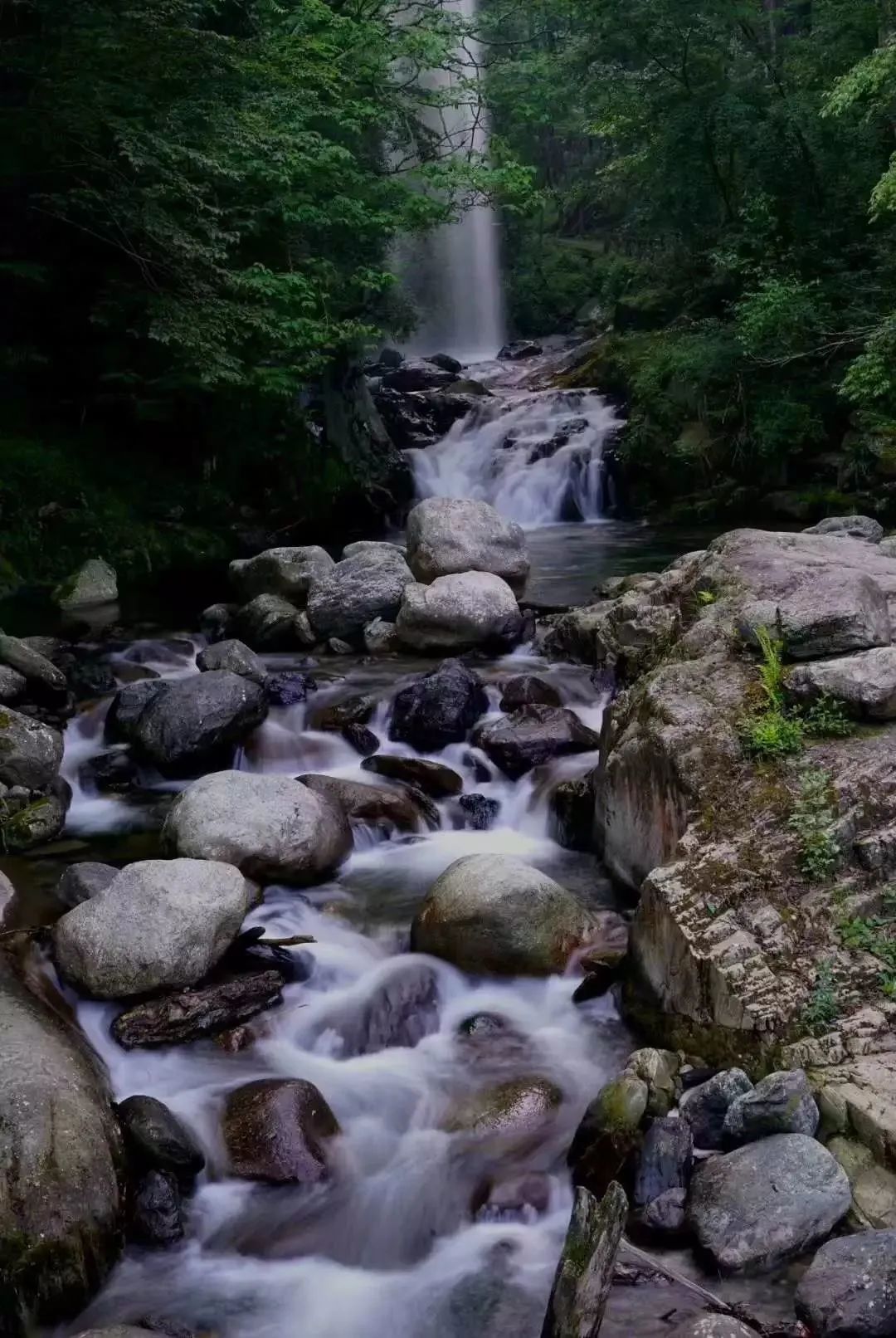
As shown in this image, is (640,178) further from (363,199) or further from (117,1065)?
(117,1065)

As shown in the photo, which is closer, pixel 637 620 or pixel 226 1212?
pixel 226 1212

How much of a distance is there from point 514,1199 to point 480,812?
3406mm

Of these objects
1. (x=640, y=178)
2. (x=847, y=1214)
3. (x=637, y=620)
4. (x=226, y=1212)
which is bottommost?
(x=226, y=1212)

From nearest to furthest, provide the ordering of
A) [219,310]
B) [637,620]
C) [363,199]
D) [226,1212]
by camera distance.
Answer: [226,1212] → [637,620] → [219,310] → [363,199]

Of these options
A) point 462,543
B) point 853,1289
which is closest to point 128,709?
point 462,543

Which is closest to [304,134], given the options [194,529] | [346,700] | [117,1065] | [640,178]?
[194,529]

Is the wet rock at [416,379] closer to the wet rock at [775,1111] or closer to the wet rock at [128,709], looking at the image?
the wet rock at [128,709]

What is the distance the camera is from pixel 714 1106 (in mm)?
4262

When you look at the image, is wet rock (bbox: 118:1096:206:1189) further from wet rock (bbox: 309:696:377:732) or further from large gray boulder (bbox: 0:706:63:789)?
wet rock (bbox: 309:696:377:732)

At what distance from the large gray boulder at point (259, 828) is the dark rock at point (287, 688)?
2464mm

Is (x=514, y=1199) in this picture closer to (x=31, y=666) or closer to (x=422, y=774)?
(x=422, y=774)

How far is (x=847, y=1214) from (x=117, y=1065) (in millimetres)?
3250

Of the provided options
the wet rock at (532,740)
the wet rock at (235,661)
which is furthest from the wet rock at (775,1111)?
the wet rock at (235,661)

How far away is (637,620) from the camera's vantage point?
8688mm
